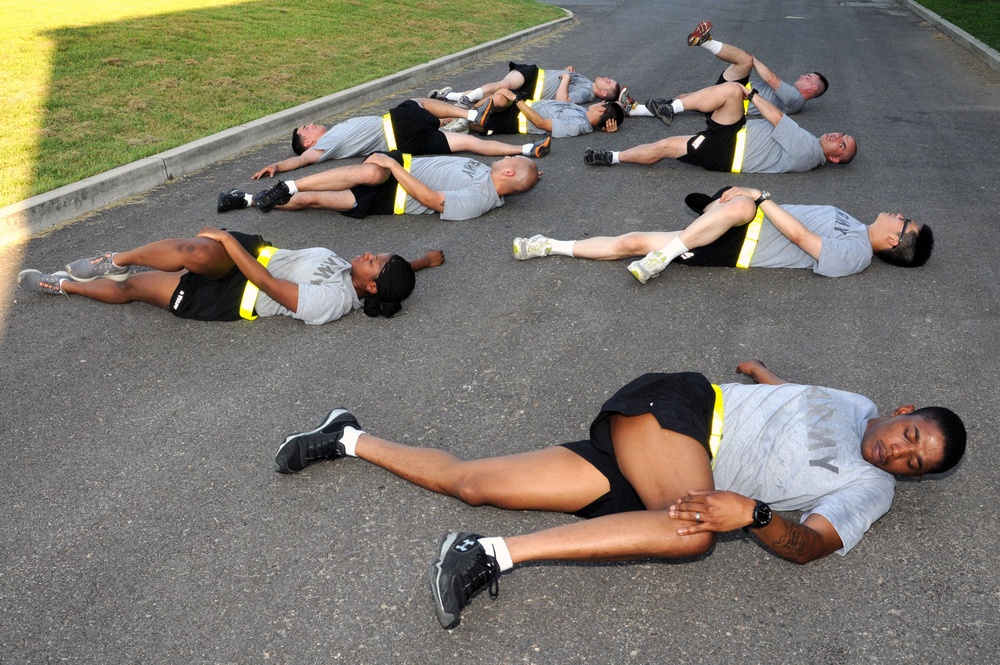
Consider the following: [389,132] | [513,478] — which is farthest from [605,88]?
[513,478]

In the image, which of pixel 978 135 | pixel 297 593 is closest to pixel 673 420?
pixel 297 593

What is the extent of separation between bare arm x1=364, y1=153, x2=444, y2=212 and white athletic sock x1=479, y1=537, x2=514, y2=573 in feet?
14.2

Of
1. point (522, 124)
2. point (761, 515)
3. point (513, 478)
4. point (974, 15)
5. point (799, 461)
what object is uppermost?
point (761, 515)

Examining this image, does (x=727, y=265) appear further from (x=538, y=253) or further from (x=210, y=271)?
(x=210, y=271)

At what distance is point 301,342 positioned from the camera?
16.7 ft

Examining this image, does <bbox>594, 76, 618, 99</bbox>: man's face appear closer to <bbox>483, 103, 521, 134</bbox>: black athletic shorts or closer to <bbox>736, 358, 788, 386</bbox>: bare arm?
<bbox>483, 103, 521, 134</bbox>: black athletic shorts

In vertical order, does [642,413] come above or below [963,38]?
above

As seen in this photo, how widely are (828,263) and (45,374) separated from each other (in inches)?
206

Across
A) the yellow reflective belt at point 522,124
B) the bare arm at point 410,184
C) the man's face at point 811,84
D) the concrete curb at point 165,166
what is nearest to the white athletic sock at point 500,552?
the bare arm at point 410,184

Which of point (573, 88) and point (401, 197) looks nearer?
point (401, 197)

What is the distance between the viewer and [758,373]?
433cm

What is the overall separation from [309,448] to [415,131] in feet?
16.8

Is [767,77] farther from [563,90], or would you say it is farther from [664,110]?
[563,90]

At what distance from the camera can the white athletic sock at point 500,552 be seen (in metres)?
3.14
